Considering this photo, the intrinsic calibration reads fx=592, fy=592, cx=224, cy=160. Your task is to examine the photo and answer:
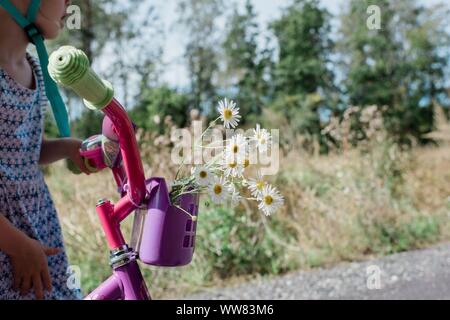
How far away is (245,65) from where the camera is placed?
11695mm

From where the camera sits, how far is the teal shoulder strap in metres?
0.99

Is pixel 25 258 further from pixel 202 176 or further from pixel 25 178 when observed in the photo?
pixel 202 176

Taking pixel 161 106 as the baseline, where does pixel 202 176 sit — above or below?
below

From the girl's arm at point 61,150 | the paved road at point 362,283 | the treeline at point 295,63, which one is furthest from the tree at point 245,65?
the girl's arm at point 61,150

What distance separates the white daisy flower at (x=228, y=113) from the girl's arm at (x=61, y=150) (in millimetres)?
353

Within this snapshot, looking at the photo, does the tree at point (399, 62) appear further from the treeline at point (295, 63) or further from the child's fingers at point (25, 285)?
the child's fingers at point (25, 285)

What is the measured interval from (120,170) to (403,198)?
3.81 meters

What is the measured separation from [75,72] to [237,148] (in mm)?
257

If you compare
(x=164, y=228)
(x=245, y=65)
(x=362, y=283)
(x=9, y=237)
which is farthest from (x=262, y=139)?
(x=245, y=65)

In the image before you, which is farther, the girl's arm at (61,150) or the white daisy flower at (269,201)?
the girl's arm at (61,150)

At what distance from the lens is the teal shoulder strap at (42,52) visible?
0.99 meters

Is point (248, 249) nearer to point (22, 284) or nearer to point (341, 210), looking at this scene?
point (341, 210)

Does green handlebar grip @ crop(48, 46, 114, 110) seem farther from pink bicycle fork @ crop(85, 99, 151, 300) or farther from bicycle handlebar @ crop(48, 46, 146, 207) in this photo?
pink bicycle fork @ crop(85, 99, 151, 300)

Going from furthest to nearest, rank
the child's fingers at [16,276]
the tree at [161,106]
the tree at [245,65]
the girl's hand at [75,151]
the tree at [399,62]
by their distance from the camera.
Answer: the tree at [399,62], the tree at [245,65], the tree at [161,106], the girl's hand at [75,151], the child's fingers at [16,276]
